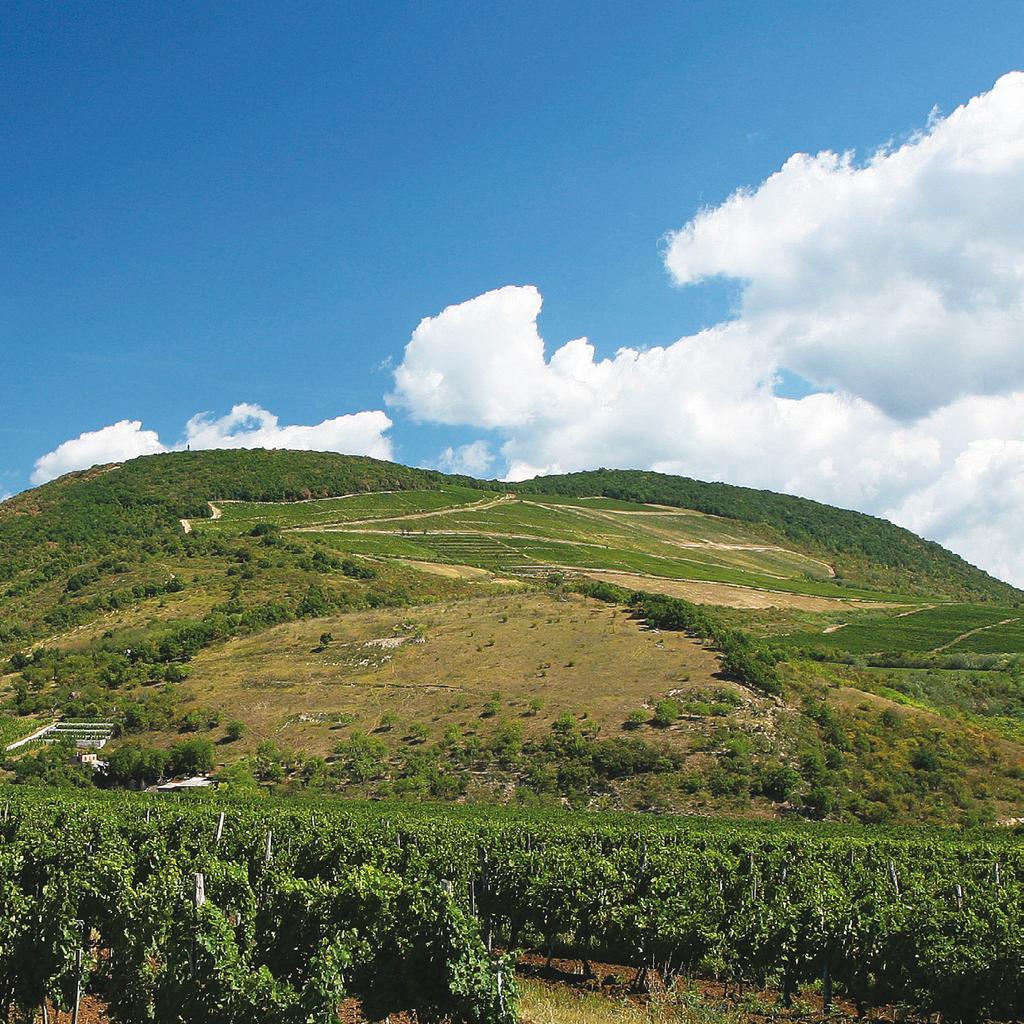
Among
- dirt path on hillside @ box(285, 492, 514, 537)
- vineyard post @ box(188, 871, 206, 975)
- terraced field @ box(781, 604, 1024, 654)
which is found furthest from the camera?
dirt path on hillside @ box(285, 492, 514, 537)

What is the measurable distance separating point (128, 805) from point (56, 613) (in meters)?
77.3

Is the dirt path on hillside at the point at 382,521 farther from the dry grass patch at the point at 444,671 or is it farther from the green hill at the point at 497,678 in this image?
the dry grass patch at the point at 444,671

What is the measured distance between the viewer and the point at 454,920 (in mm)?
15414

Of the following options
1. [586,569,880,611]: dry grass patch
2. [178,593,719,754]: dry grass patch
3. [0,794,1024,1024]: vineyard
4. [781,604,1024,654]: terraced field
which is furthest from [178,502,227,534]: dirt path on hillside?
[0,794,1024,1024]: vineyard

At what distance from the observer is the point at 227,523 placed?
156125mm

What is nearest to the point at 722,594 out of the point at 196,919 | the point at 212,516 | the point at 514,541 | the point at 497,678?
the point at 514,541

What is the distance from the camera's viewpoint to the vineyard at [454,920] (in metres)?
15.0

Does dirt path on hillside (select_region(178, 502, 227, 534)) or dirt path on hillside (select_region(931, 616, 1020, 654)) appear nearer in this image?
dirt path on hillside (select_region(931, 616, 1020, 654))

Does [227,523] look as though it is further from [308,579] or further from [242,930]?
[242,930]

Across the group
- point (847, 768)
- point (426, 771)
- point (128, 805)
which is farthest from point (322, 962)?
point (847, 768)

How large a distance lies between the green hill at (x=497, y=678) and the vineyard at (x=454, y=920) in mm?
25417

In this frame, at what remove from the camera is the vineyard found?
14969mm

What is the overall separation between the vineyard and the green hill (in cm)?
2542

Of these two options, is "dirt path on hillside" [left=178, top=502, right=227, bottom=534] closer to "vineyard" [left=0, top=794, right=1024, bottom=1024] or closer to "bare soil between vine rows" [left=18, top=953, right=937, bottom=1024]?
"vineyard" [left=0, top=794, right=1024, bottom=1024]
